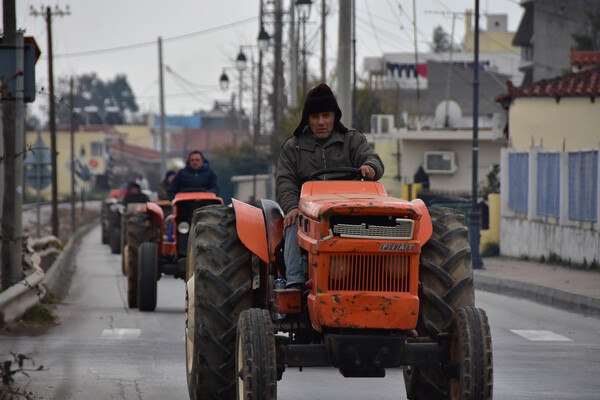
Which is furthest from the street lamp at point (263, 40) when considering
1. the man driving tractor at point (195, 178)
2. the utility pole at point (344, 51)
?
the man driving tractor at point (195, 178)

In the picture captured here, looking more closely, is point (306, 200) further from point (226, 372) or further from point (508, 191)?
point (508, 191)

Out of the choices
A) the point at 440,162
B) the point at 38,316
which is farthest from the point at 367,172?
the point at 440,162

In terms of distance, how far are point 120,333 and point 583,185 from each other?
12689 mm

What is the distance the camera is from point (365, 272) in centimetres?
676

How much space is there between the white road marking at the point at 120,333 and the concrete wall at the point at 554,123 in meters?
14.3


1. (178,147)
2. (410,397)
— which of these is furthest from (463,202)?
(178,147)

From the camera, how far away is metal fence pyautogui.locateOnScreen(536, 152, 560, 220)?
24.6m

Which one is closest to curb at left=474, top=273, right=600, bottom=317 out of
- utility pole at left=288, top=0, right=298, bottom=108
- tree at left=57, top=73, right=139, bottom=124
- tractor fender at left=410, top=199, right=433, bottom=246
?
tractor fender at left=410, top=199, right=433, bottom=246

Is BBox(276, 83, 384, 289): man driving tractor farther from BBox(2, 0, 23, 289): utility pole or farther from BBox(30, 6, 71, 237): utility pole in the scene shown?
BBox(30, 6, 71, 237): utility pole

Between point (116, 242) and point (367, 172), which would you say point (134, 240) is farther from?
point (116, 242)

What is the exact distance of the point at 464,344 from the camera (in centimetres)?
667

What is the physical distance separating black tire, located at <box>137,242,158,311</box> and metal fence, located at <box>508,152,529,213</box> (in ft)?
44.8

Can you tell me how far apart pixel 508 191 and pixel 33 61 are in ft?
53.4

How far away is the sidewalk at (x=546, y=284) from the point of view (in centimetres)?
1675
